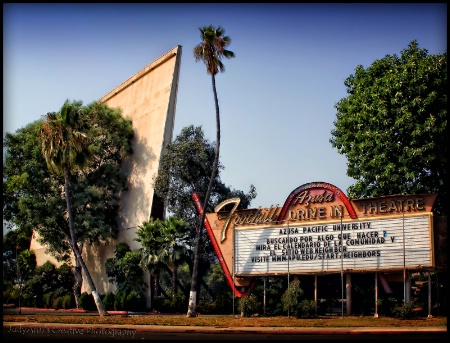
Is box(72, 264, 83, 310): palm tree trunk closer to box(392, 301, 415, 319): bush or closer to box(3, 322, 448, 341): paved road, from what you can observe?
box(3, 322, 448, 341): paved road

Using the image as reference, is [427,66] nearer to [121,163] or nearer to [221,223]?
[221,223]

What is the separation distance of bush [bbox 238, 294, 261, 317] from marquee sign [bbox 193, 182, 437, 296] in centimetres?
189

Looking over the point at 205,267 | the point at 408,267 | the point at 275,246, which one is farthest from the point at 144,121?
the point at 408,267

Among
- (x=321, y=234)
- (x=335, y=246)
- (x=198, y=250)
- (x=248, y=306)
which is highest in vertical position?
(x=321, y=234)

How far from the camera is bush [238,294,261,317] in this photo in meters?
38.4

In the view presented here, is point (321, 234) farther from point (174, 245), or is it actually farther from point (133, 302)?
point (133, 302)

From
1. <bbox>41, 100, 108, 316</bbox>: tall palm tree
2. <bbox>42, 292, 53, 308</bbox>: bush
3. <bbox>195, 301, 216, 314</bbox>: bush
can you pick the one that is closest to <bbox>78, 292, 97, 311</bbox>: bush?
<bbox>42, 292, 53, 308</bbox>: bush

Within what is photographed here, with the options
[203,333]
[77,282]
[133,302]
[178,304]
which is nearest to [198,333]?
[203,333]

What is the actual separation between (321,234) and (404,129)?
9.41 meters

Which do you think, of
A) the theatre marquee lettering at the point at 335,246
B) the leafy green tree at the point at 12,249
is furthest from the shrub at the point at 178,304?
the leafy green tree at the point at 12,249

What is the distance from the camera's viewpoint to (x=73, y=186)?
2023 inches

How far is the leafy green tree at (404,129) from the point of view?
4081 centimetres

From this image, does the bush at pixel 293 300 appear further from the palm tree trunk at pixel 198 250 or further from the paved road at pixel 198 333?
the paved road at pixel 198 333

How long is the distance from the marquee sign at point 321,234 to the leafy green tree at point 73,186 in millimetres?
12215
